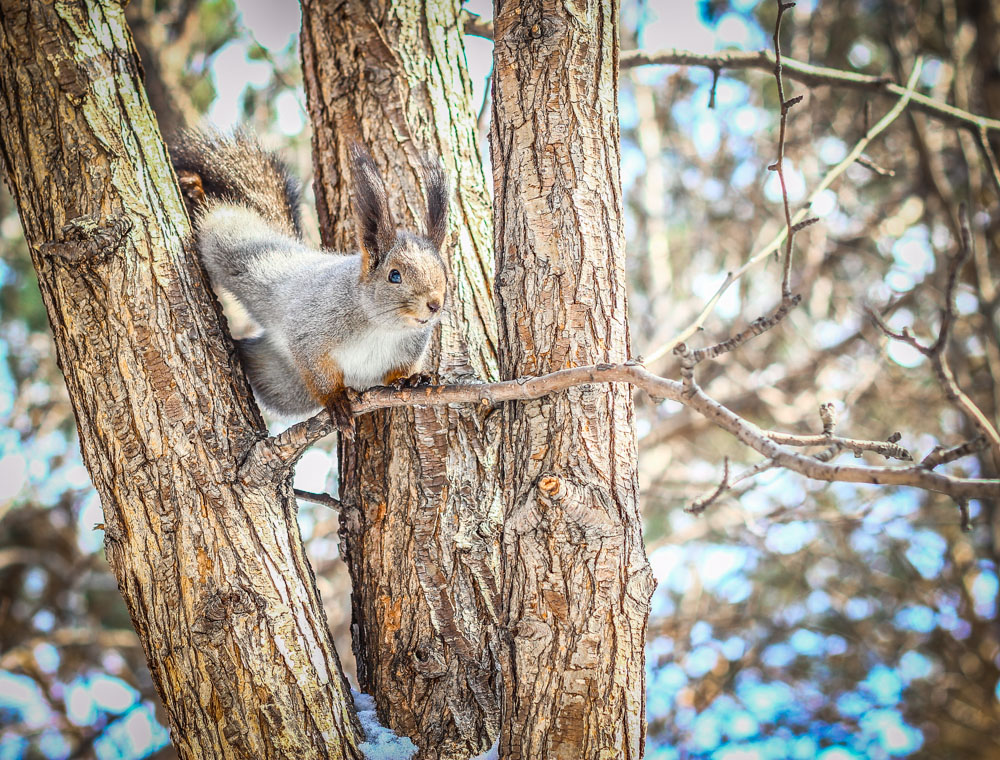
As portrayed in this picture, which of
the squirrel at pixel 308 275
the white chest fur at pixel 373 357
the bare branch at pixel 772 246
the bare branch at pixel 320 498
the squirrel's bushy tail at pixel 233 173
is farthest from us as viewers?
the squirrel's bushy tail at pixel 233 173

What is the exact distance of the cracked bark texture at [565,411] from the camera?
1591 millimetres

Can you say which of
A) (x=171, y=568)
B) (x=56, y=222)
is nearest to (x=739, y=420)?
(x=171, y=568)

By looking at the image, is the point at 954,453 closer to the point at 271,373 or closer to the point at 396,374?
the point at 396,374

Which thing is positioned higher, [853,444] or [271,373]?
[271,373]

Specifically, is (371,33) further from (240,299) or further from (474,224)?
(240,299)

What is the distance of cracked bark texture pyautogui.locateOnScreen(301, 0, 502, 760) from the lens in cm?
199

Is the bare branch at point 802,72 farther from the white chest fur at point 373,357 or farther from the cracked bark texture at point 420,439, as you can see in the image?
the white chest fur at point 373,357

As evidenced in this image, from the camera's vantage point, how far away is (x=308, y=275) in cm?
249

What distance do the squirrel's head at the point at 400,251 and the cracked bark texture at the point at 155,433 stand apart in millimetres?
514

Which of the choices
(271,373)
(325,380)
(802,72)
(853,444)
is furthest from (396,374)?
(802,72)

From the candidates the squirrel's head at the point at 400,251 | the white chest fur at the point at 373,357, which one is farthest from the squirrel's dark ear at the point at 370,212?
the white chest fur at the point at 373,357

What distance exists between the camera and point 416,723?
1978 millimetres

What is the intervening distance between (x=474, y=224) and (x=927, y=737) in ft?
13.1

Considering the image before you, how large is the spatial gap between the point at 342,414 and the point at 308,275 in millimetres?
609
